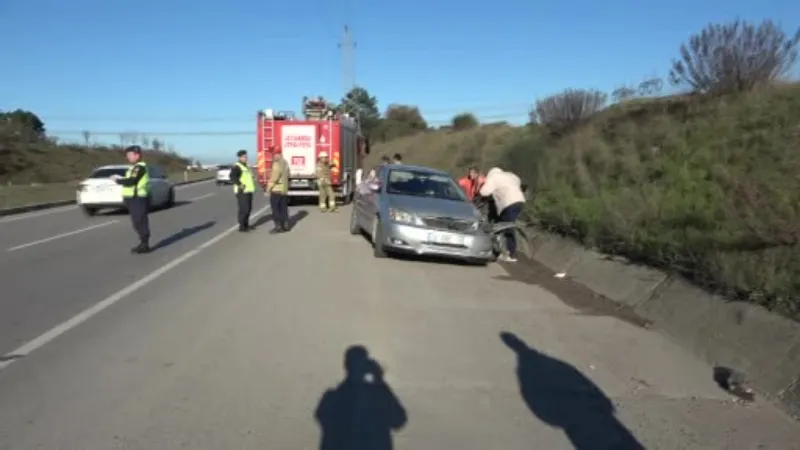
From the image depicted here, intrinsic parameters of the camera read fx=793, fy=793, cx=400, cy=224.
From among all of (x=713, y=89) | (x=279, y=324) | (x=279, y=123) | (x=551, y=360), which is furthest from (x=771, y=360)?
(x=279, y=123)

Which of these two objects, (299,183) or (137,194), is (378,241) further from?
(299,183)

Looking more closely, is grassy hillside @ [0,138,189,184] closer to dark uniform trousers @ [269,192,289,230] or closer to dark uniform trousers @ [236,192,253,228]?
dark uniform trousers @ [236,192,253,228]

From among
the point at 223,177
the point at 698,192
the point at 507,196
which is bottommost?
the point at 223,177

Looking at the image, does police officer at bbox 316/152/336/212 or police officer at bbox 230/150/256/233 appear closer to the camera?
police officer at bbox 230/150/256/233

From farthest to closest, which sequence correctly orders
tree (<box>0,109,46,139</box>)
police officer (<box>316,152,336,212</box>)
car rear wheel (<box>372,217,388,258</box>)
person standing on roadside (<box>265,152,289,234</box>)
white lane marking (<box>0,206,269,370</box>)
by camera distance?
tree (<box>0,109,46,139</box>) < police officer (<box>316,152,336,212</box>) < person standing on roadside (<box>265,152,289,234</box>) < car rear wheel (<box>372,217,388,258</box>) < white lane marking (<box>0,206,269,370</box>)

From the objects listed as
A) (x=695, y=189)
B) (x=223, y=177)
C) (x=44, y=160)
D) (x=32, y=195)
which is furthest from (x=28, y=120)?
(x=695, y=189)

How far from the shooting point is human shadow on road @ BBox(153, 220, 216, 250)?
15.1m

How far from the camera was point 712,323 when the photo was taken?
7.38 meters

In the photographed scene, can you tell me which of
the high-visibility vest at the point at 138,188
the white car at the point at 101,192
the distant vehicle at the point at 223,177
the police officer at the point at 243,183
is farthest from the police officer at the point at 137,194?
the distant vehicle at the point at 223,177

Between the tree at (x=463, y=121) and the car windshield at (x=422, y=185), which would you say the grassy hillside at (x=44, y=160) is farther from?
the car windshield at (x=422, y=185)

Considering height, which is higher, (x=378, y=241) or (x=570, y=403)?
(x=378, y=241)

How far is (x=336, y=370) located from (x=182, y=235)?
1137 cm

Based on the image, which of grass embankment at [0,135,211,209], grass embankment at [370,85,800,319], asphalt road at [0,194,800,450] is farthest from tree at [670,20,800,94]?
grass embankment at [0,135,211,209]

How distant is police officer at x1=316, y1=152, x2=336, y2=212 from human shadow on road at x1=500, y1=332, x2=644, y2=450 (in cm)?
1831
